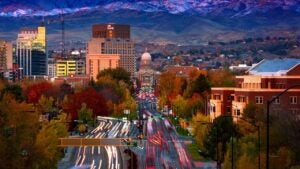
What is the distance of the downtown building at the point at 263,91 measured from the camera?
316 ft

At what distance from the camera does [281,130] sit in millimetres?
63344

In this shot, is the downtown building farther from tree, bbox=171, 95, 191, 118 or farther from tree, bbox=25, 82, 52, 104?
tree, bbox=25, 82, 52, 104

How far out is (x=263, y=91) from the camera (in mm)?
97438

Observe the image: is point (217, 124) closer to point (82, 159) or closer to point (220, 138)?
point (220, 138)

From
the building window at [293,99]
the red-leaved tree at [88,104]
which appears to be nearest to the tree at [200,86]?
the red-leaved tree at [88,104]

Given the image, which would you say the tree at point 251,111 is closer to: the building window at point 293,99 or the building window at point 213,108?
the building window at point 293,99

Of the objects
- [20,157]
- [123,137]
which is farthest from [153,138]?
[20,157]

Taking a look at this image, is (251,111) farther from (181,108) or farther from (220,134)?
(181,108)

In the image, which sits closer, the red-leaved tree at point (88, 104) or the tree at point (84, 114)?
the tree at point (84, 114)

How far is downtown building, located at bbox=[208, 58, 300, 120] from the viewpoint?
96188mm

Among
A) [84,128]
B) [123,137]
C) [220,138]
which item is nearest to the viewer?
[220,138]

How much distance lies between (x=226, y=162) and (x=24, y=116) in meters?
13.1

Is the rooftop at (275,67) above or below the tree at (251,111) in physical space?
above

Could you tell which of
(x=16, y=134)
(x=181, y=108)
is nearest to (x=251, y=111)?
(x=16, y=134)
